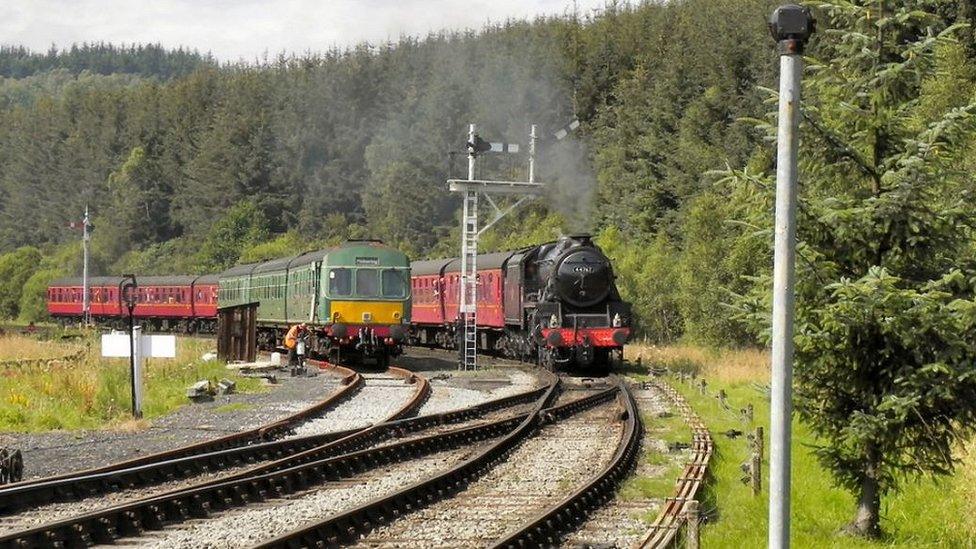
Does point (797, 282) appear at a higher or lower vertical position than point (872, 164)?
lower

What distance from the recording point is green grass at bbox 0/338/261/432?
1855 cm

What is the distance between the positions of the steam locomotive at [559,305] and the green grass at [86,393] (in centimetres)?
684

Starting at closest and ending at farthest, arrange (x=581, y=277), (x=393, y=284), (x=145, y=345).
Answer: (x=145, y=345)
(x=581, y=277)
(x=393, y=284)

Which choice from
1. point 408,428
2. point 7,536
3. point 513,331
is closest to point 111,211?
Answer: point 513,331

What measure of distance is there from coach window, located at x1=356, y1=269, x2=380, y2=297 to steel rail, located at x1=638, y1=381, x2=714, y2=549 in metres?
12.7

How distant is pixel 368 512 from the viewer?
10.6m

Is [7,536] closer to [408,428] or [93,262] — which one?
[408,428]

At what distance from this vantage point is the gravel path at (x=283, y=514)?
32.1ft

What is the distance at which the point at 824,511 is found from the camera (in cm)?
1227

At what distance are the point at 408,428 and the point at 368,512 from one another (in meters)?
6.98

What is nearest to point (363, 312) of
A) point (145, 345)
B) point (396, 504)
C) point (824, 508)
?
point (145, 345)

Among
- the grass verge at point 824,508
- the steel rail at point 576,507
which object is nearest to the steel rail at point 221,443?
the steel rail at point 576,507

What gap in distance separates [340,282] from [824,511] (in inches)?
797

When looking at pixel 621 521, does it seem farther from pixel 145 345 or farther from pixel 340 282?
pixel 340 282
